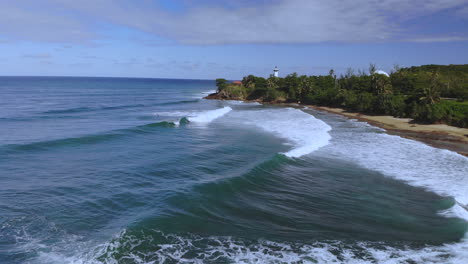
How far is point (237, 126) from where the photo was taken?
33719 mm

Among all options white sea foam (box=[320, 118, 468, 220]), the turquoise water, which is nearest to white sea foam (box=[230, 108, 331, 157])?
the turquoise water

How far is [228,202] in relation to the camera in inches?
485

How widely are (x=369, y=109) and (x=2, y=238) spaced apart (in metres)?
46.8

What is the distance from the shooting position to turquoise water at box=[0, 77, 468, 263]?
28.8ft

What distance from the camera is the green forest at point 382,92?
1423 inches

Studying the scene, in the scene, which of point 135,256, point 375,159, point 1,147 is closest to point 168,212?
point 135,256

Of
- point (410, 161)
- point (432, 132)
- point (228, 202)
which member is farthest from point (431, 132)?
point (228, 202)

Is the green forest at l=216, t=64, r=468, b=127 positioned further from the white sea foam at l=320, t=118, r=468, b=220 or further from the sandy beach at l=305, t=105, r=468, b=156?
the white sea foam at l=320, t=118, r=468, b=220

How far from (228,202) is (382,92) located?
1816 inches

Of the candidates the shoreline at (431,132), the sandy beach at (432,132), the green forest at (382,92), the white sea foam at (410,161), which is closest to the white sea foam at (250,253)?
the white sea foam at (410,161)

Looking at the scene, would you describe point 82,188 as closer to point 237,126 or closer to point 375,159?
point 375,159

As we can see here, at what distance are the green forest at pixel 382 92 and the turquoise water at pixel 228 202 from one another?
15.1 meters

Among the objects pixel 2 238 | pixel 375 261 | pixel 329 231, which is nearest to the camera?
pixel 375 261

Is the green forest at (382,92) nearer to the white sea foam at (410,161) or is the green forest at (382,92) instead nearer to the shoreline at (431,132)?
the shoreline at (431,132)
